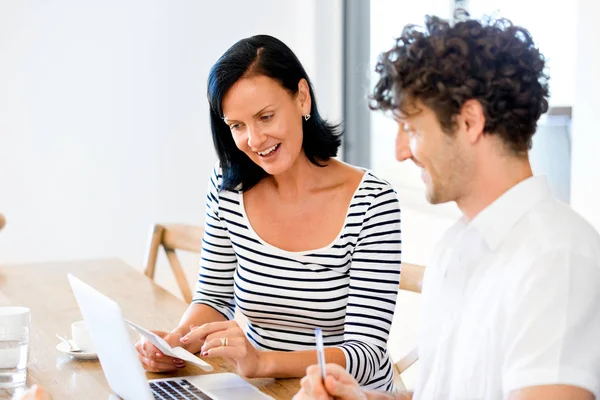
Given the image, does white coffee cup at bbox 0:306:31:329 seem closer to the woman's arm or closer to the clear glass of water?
the clear glass of water

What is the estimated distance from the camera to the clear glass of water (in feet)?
5.11

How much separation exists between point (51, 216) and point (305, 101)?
2.31 metres

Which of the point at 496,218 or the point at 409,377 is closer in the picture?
the point at 496,218

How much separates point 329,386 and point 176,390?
0.45 meters

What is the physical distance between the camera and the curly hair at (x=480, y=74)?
3.71ft

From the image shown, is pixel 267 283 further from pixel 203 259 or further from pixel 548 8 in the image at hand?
pixel 548 8

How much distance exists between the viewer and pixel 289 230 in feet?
6.20

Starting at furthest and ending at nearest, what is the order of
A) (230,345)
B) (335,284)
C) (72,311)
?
1. (72,311)
2. (335,284)
3. (230,345)

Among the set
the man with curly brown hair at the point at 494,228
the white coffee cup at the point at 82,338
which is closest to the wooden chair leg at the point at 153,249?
the white coffee cup at the point at 82,338

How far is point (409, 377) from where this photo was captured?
131 inches

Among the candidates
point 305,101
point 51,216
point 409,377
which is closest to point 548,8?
point 305,101

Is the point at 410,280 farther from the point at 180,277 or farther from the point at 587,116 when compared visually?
the point at 180,277

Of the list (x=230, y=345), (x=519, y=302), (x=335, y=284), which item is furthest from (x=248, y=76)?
(x=519, y=302)

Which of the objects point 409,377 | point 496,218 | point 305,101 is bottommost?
point 409,377
